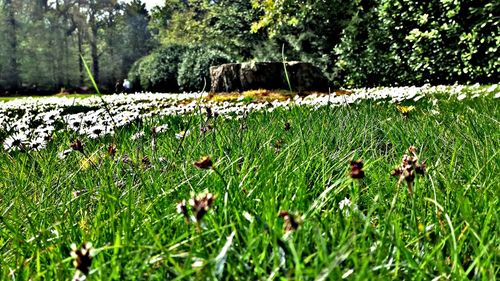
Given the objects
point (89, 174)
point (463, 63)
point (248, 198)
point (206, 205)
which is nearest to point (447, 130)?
point (248, 198)

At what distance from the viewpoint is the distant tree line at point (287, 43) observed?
452 inches

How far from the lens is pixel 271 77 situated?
11.2 m

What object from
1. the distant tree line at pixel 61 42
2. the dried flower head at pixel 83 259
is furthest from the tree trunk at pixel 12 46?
the dried flower head at pixel 83 259

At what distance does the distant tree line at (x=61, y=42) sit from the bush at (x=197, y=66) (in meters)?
18.1

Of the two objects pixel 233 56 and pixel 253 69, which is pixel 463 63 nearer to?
pixel 253 69

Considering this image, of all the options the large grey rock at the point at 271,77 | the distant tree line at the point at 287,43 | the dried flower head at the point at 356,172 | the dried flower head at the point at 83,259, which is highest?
the distant tree line at the point at 287,43

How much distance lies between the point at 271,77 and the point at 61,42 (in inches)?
1535

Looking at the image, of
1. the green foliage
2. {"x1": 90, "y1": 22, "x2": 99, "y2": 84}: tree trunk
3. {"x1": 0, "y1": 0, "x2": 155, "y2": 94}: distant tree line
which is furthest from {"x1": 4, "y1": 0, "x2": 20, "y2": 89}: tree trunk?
the green foliage

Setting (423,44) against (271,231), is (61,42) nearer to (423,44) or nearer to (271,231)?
(423,44)

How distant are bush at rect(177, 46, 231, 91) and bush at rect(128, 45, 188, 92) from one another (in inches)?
55.4

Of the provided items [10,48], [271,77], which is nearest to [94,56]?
[10,48]

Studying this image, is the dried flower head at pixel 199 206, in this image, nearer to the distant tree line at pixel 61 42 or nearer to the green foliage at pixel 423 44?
the green foliage at pixel 423 44

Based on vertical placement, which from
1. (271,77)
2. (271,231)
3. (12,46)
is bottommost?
(271,231)

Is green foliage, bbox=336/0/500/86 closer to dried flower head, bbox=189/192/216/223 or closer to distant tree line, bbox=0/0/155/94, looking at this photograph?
dried flower head, bbox=189/192/216/223
